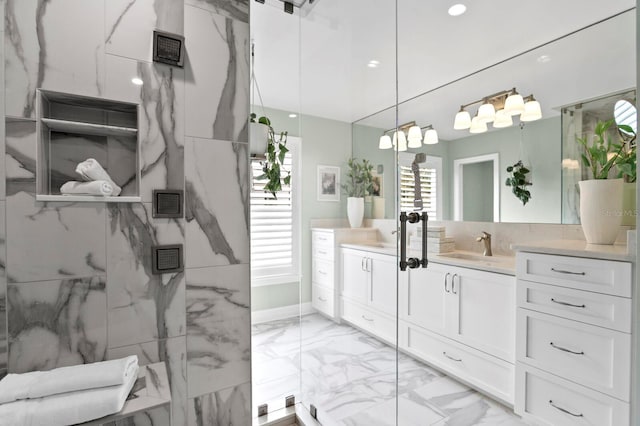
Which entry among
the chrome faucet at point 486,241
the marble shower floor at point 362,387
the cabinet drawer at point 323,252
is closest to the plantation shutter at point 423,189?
the chrome faucet at point 486,241

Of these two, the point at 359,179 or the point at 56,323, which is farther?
the point at 359,179

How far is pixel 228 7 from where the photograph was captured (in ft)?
4.50

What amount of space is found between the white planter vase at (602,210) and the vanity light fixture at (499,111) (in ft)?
2.12

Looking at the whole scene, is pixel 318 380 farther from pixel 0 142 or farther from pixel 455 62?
pixel 455 62

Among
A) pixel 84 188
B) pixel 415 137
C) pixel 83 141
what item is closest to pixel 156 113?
pixel 83 141

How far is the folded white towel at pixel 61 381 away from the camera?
862mm

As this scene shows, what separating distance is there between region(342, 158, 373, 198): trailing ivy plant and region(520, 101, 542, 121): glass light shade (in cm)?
141

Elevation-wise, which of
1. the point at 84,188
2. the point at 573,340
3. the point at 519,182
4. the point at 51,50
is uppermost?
the point at 51,50

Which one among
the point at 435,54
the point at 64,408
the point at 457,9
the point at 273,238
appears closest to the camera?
the point at 64,408

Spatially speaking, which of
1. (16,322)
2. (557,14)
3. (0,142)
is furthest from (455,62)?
(16,322)

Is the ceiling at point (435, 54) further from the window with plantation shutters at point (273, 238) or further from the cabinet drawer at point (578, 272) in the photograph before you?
the cabinet drawer at point (578, 272)

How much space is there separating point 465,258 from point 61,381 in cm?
249

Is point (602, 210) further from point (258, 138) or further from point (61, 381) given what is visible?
point (61, 381)

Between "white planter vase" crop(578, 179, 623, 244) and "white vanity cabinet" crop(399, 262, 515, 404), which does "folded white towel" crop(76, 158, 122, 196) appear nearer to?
"white vanity cabinet" crop(399, 262, 515, 404)
